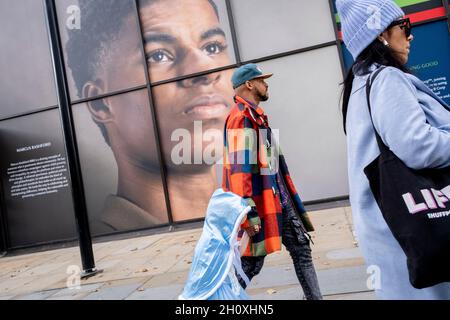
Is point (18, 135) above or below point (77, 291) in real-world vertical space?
above

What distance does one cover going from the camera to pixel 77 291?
501 cm

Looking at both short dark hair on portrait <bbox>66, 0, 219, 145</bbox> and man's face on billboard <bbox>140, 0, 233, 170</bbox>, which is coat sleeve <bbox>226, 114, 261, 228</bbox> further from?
short dark hair on portrait <bbox>66, 0, 219, 145</bbox>

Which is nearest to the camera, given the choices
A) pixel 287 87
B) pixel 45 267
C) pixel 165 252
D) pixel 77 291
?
pixel 77 291

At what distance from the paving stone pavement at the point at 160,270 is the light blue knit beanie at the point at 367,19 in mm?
2309

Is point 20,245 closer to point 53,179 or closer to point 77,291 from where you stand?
point 53,179

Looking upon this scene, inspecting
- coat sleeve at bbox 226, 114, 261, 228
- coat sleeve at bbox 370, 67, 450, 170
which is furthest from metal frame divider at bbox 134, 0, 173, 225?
coat sleeve at bbox 370, 67, 450, 170

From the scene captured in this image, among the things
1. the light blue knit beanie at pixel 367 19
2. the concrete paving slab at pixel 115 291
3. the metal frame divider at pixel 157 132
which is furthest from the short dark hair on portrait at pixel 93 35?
the light blue knit beanie at pixel 367 19

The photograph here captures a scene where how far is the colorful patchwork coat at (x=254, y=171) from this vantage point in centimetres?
261

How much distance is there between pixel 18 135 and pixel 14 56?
1.78m

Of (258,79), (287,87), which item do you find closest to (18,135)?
(287,87)

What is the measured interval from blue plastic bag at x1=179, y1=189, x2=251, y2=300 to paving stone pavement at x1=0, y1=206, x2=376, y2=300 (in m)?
1.87

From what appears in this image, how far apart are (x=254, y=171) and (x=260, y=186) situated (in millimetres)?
111

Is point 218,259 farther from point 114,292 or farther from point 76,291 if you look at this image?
point 76,291

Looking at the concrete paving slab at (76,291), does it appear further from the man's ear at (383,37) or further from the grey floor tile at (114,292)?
the man's ear at (383,37)
